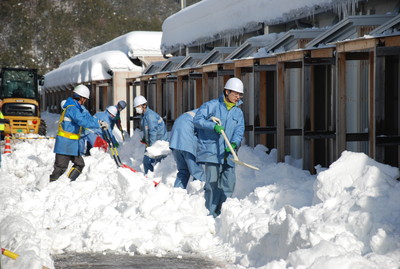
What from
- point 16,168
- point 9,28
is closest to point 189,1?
point 9,28

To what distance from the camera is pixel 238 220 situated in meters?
8.68

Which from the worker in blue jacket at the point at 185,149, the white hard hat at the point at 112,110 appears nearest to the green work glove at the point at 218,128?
the worker in blue jacket at the point at 185,149

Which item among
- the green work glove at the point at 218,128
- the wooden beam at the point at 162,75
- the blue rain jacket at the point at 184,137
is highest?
the wooden beam at the point at 162,75

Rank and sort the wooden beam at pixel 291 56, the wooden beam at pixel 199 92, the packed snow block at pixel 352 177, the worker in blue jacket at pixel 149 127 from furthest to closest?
1. the wooden beam at pixel 199 92
2. the worker in blue jacket at pixel 149 127
3. the wooden beam at pixel 291 56
4. the packed snow block at pixel 352 177

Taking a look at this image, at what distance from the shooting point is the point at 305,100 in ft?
41.6

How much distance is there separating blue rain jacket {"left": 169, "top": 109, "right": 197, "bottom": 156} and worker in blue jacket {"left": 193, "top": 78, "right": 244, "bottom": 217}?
1.38m

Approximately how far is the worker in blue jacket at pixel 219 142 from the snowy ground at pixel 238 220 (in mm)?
380

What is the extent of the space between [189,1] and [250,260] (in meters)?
115

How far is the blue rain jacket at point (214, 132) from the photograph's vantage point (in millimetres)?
10070

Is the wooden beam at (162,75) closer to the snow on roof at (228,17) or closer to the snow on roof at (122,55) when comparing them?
the snow on roof at (228,17)

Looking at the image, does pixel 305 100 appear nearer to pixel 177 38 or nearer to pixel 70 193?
pixel 70 193

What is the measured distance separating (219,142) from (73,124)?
13.4ft

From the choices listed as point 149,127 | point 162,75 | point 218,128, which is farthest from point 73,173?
point 162,75

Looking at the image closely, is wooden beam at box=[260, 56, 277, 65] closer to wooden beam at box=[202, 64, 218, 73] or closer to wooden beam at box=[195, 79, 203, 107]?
wooden beam at box=[202, 64, 218, 73]
